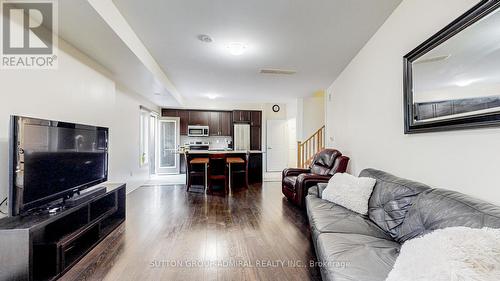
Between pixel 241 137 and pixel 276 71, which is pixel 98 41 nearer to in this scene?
pixel 276 71

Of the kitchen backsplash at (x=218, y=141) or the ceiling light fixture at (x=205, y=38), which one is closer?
the ceiling light fixture at (x=205, y=38)

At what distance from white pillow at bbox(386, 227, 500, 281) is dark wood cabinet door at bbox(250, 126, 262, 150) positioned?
6.48m

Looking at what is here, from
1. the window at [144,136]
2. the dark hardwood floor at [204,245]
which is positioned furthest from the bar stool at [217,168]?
the window at [144,136]

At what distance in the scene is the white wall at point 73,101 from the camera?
72.6 inches

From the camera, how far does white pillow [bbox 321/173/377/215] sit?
2150 mm

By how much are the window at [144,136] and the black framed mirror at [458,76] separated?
18.5ft

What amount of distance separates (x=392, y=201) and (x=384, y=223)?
0.20m

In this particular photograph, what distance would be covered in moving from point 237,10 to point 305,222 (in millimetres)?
2799

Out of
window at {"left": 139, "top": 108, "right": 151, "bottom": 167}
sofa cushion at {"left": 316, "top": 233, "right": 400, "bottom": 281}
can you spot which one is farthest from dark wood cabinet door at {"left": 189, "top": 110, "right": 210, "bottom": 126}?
sofa cushion at {"left": 316, "top": 233, "right": 400, "bottom": 281}

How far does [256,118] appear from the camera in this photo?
754cm

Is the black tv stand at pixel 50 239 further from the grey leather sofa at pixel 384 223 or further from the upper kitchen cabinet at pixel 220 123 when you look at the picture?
the upper kitchen cabinet at pixel 220 123

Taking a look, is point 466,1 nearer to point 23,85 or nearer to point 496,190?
point 496,190

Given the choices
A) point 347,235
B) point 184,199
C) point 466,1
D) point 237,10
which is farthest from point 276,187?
point 466,1

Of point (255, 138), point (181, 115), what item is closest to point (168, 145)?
point (181, 115)
